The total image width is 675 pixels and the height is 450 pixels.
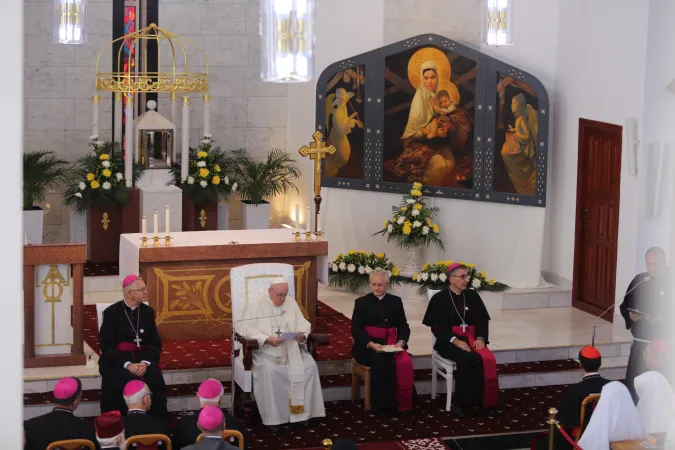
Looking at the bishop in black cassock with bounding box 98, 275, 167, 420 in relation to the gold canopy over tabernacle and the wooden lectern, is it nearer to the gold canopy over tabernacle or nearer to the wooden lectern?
the wooden lectern

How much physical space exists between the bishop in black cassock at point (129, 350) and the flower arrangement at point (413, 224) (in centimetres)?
525

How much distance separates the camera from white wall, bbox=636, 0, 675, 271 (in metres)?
10.9

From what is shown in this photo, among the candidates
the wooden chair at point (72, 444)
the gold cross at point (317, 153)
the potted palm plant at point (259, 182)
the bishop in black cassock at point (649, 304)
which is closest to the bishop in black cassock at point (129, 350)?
the wooden chair at point (72, 444)

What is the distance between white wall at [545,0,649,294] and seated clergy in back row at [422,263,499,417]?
8.91 ft

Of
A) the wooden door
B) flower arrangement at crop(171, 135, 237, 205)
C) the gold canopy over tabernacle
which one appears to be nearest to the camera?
the wooden door

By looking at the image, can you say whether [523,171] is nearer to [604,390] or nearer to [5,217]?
[604,390]

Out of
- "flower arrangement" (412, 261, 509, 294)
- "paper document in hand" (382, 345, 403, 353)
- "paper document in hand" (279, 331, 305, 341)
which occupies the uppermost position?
"flower arrangement" (412, 261, 509, 294)

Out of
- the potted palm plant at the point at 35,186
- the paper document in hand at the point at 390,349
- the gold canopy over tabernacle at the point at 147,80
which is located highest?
the gold canopy over tabernacle at the point at 147,80

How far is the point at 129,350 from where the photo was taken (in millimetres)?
9070

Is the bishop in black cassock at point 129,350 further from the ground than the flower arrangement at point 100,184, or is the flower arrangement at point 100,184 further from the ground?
the flower arrangement at point 100,184

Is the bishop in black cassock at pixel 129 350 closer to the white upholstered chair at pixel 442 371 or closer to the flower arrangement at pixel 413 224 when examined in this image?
the white upholstered chair at pixel 442 371

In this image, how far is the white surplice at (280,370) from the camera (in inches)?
363

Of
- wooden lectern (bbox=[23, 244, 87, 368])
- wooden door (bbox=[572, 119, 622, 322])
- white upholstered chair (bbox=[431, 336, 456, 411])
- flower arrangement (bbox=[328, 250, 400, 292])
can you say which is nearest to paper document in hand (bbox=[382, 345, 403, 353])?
white upholstered chair (bbox=[431, 336, 456, 411])

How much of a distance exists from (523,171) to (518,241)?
3.03ft
